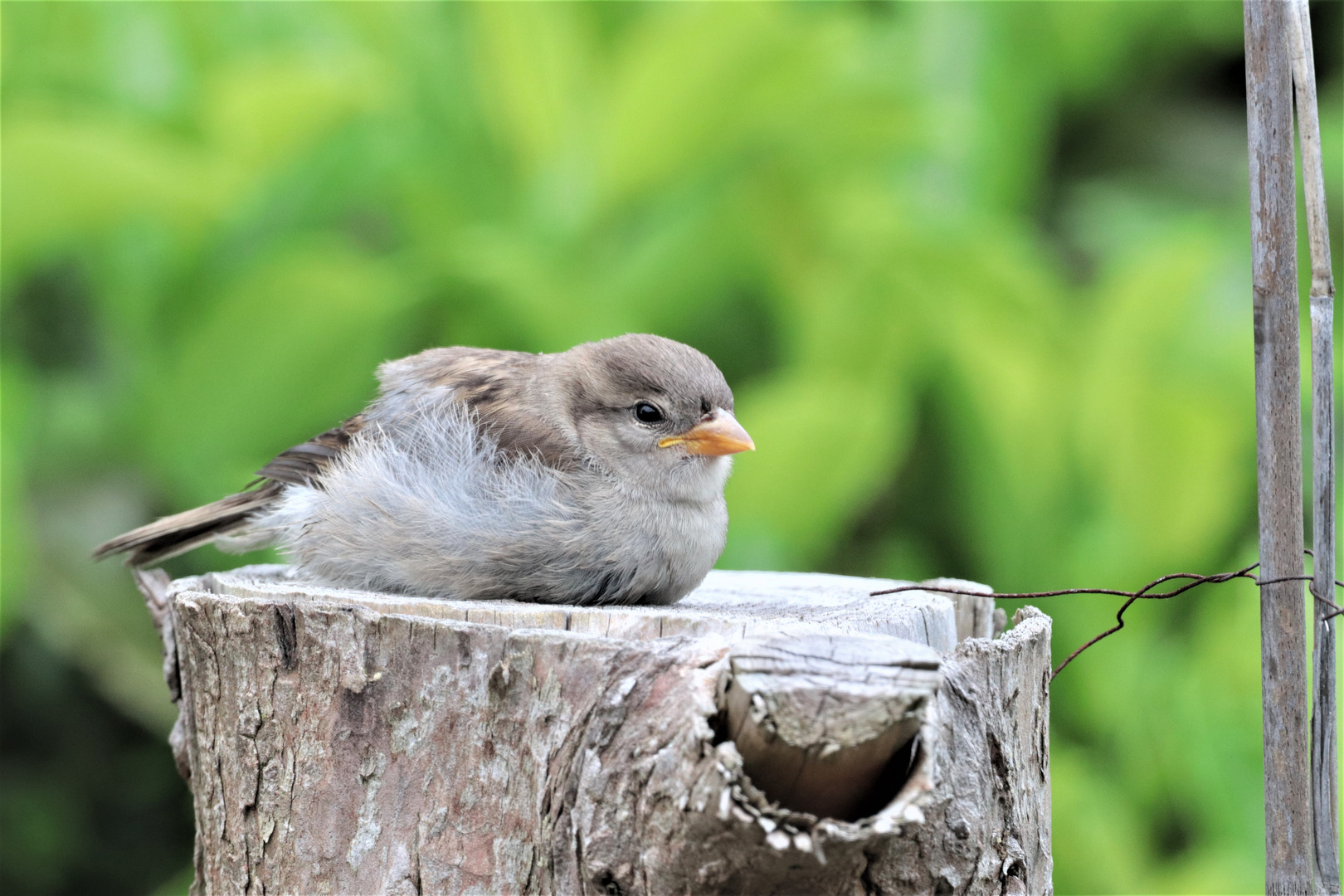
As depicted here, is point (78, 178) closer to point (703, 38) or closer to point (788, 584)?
point (703, 38)

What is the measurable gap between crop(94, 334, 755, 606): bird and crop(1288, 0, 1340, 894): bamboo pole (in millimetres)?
1161

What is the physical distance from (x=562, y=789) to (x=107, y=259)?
3.20 meters

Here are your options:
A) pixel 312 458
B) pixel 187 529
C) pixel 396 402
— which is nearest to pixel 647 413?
pixel 396 402

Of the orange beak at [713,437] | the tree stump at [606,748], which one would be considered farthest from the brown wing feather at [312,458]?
the orange beak at [713,437]

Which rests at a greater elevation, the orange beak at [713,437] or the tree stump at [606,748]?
the orange beak at [713,437]

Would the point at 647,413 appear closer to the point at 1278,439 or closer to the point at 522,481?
the point at 522,481

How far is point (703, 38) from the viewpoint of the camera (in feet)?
13.4

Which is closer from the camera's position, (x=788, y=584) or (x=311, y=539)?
(x=311, y=539)

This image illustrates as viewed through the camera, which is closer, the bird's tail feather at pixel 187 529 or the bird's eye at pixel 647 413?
the bird's eye at pixel 647 413

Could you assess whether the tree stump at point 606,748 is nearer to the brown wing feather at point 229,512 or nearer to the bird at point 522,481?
the bird at point 522,481

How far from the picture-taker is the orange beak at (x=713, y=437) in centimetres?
267

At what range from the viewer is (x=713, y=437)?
8.81ft

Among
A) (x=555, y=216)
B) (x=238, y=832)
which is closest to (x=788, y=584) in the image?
(x=238, y=832)

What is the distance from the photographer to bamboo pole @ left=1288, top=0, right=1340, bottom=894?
1660 millimetres
